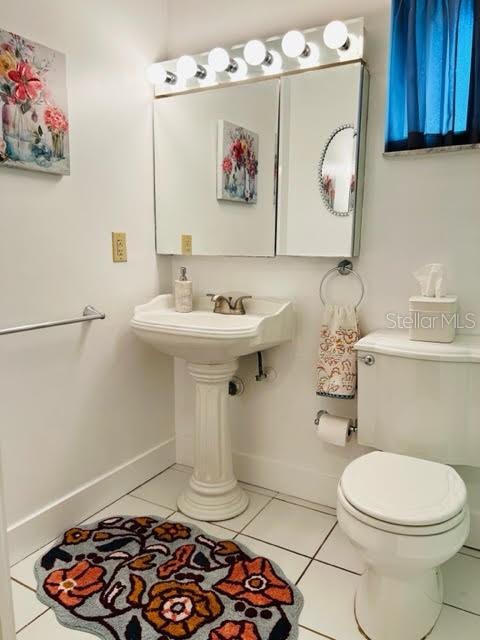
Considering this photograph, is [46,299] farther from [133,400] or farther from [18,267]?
[133,400]

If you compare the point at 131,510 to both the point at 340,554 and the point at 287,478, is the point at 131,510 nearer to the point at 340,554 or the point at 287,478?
the point at 287,478

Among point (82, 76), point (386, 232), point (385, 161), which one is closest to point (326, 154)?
point (385, 161)

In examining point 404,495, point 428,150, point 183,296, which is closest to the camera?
point 404,495

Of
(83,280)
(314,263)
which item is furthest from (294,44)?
(83,280)

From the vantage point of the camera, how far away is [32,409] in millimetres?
1747

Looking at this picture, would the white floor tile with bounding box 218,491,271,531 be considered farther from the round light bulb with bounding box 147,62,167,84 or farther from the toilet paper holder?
the round light bulb with bounding box 147,62,167,84

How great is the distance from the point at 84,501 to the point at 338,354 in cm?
120

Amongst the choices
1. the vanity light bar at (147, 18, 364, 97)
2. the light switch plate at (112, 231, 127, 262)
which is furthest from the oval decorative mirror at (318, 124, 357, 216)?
the light switch plate at (112, 231, 127, 262)

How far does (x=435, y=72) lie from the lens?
1.65 m

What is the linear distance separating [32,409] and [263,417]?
100 centimetres

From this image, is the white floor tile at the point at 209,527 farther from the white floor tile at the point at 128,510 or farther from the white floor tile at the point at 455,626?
the white floor tile at the point at 455,626

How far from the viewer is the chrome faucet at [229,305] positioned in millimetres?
2082

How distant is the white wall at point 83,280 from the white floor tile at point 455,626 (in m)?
1.36

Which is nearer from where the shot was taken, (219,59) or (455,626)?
(455,626)
